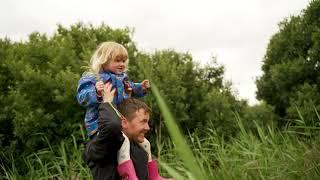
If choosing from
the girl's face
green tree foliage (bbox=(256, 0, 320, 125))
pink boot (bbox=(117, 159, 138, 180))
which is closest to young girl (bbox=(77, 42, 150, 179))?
the girl's face

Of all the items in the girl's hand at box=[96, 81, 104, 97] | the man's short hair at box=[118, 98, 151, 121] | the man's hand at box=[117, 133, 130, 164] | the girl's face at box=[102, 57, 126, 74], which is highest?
the girl's face at box=[102, 57, 126, 74]

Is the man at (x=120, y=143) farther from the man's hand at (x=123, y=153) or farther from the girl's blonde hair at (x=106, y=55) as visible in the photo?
the girl's blonde hair at (x=106, y=55)

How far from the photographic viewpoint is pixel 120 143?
2932mm

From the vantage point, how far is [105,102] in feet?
9.62

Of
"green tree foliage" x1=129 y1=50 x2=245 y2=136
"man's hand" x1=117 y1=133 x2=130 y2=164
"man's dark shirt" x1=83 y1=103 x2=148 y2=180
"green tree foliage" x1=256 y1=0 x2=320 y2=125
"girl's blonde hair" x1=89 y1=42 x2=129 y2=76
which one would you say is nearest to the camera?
"man's dark shirt" x1=83 y1=103 x2=148 y2=180

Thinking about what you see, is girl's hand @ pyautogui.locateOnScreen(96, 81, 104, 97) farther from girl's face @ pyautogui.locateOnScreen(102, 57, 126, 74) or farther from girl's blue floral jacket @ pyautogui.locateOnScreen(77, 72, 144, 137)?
girl's face @ pyautogui.locateOnScreen(102, 57, 126, 74)

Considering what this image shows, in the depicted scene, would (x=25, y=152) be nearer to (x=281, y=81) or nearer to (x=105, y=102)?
(x=105, y=102)

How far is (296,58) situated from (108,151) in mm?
17356

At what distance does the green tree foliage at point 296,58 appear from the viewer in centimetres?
1841

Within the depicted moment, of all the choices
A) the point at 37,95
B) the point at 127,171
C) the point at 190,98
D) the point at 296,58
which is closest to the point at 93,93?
the point at 127,171

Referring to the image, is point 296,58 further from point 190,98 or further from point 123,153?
point 123,153

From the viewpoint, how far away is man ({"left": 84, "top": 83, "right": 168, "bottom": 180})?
2.88m

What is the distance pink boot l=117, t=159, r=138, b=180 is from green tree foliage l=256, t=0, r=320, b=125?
14850 millimetres

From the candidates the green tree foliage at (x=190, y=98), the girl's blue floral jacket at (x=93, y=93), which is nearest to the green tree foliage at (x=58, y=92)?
the green tree foliage at (x=190, y=98)
